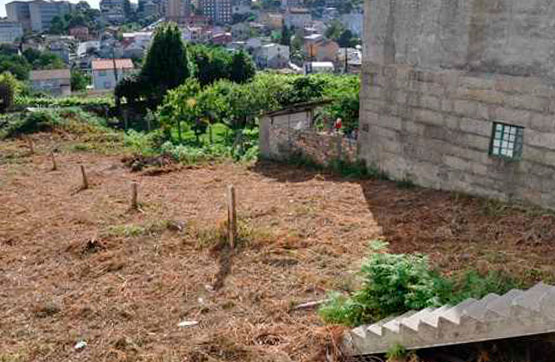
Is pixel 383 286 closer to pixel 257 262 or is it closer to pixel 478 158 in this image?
pixel 257 262

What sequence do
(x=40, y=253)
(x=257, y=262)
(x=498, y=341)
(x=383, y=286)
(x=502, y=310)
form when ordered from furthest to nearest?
(x=40, y=253) → (x=257, y=262) → (x=383, y=286) → (x=498, y=341) → (x=502, y=310)

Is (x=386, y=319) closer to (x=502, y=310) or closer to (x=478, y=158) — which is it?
(x=502, y=310)

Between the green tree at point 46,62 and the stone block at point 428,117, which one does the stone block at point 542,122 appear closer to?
the stone block at point 428,117

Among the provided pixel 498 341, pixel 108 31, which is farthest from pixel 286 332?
pixel 108 31

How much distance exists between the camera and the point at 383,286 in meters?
5.48

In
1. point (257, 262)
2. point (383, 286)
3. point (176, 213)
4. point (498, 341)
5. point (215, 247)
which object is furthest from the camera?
point (176, 213)

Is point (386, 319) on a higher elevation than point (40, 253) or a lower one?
higher

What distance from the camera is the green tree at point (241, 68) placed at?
3859 centimetres

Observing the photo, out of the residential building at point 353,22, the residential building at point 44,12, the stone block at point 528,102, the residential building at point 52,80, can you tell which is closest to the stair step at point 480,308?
the stone block at point 528,102

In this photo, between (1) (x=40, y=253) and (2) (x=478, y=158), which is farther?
(2) (x=478, y=158)

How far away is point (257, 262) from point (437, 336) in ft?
10.9

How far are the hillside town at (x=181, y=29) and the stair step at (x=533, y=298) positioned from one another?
62.6 metres

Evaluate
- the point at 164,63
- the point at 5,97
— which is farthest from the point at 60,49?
the point at 164,63

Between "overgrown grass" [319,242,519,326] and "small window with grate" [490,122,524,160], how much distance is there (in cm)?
371
